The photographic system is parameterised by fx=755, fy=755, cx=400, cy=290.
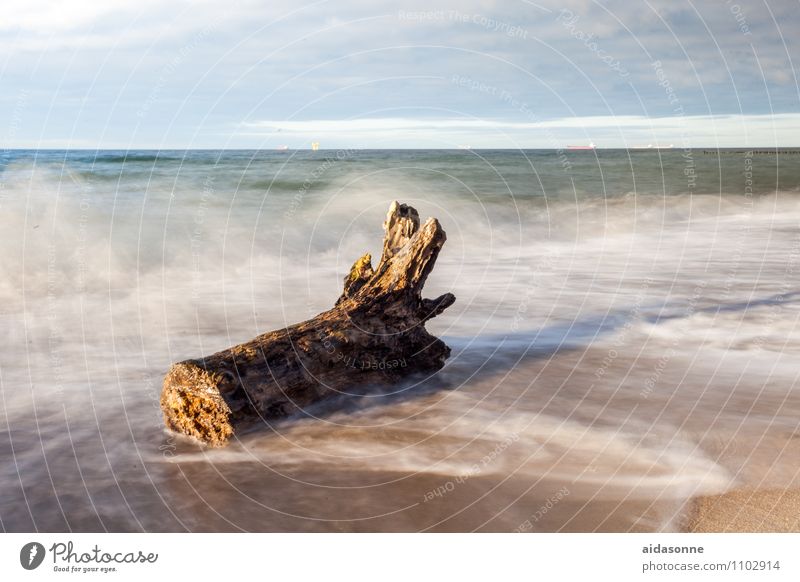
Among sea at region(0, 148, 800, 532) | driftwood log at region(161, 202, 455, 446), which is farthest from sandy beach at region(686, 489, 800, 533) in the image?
driftwood log at region(161, 202, 455, 446)

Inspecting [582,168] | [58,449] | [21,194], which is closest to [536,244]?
[21,194]

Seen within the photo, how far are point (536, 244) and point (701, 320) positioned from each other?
297 inches

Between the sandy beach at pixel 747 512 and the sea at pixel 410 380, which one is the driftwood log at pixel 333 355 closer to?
the sea at pixel 410 380

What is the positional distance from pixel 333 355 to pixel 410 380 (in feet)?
3.06

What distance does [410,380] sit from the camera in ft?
22.4

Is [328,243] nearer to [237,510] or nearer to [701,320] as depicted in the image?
[701,320]

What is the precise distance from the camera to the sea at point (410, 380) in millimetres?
4883

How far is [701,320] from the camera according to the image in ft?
29.8

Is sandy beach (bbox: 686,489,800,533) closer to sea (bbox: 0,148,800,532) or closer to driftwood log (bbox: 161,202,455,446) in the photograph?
sea (bbox: 0,148,800,532)

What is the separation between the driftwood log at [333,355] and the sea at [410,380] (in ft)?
0.60

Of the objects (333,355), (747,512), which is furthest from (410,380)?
(747,512)

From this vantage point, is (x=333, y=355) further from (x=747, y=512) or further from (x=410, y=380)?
(x=747, y=512)

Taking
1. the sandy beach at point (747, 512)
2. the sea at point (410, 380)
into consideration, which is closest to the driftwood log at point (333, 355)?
the sea at point (410, 380)

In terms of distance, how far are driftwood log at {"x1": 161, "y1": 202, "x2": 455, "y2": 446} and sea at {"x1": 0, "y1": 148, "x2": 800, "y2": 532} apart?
Result: 0.18 m
